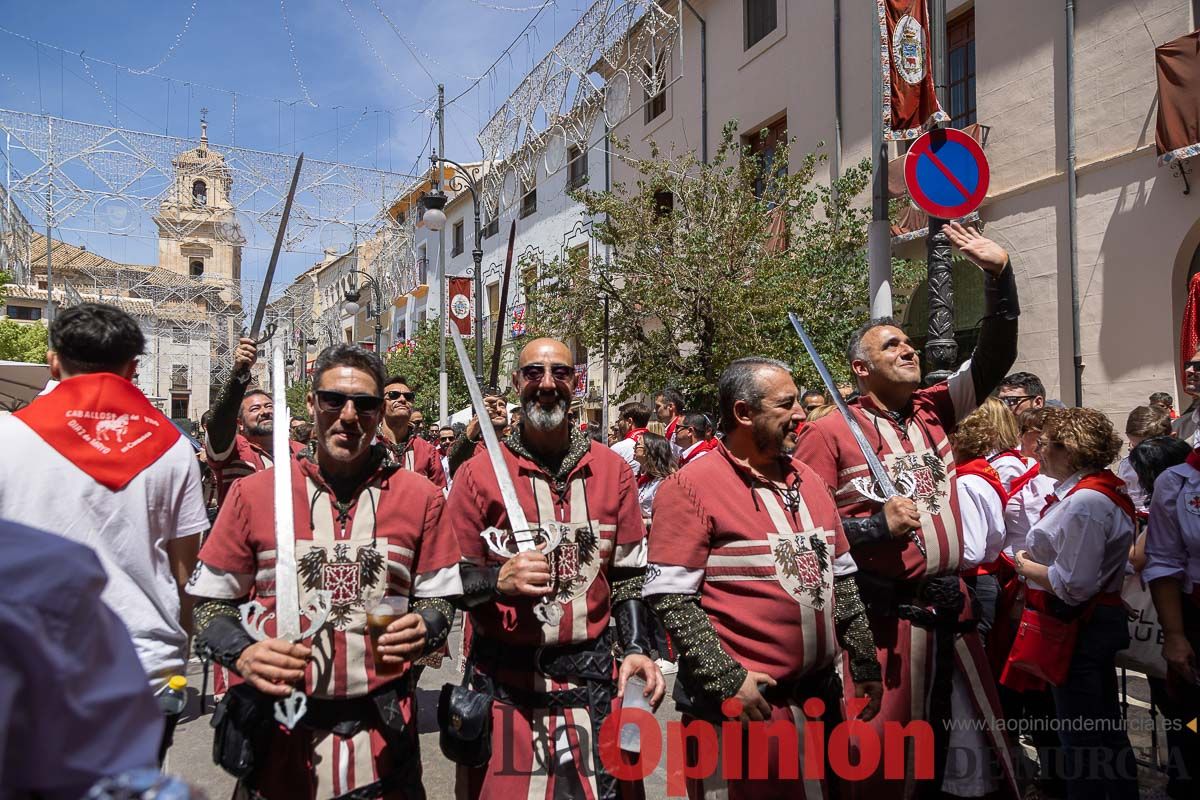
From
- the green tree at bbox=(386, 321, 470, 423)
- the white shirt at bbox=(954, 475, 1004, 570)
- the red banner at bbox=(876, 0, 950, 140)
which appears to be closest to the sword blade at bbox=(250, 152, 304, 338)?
the white shirt at bbox=(954, 475, 1004, 570)

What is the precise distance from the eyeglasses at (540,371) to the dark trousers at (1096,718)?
8.53ft

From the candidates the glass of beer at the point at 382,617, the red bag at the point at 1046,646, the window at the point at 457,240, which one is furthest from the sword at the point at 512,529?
the window at the point at 457,240

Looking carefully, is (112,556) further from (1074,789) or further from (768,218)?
(768,218)

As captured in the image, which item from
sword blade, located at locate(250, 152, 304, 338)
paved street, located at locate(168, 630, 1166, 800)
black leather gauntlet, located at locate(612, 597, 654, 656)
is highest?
sword blade, located at locate(250, 152, 304, 338)

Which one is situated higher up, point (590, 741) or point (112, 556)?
point (112, 556)

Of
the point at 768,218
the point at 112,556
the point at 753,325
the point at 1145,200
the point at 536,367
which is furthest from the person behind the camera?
the point at 768,218

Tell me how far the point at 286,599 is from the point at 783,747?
173 centimetres

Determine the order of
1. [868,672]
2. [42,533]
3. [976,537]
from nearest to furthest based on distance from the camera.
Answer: [42,533]
[868,672]
[976,537]

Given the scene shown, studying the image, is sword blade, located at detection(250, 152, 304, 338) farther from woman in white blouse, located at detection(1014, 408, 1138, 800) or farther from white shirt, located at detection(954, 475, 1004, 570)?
woman in white blouse, located at detection(1014, 408, 1138, 800)

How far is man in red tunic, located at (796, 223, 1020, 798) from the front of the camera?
3471 millimetres

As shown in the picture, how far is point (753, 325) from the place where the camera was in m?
11.7

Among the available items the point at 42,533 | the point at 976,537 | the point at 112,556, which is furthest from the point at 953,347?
the point at 42,533

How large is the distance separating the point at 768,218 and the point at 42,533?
1250 cm

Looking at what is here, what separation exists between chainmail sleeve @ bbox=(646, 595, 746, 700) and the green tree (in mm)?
21590
